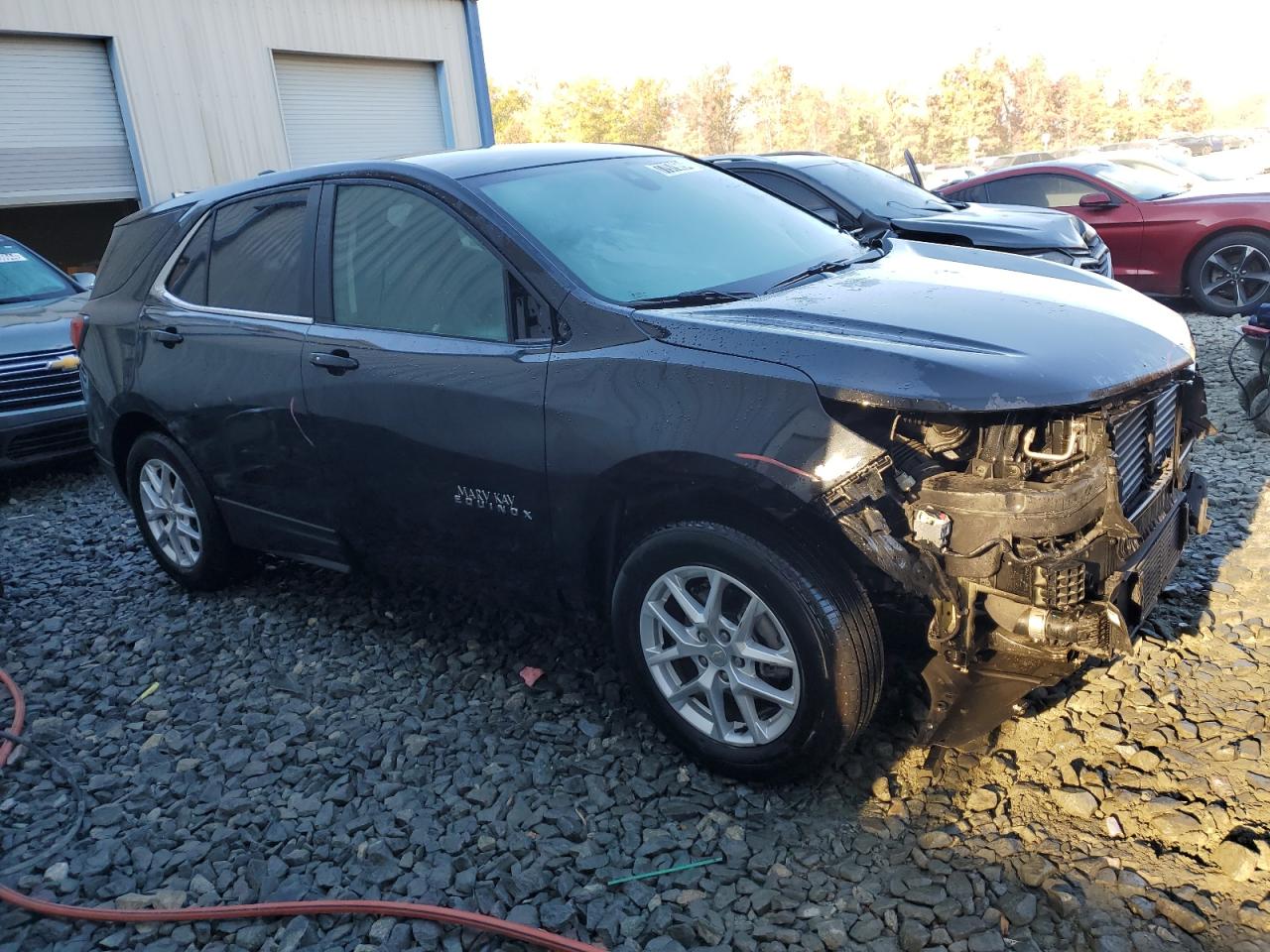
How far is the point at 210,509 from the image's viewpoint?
4.32 metres

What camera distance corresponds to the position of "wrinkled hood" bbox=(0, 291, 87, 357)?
21.6 ft

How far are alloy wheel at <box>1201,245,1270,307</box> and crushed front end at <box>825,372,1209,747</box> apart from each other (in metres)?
7.25

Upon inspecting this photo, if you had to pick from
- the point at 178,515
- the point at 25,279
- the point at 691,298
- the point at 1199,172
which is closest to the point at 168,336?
the point at 178,515

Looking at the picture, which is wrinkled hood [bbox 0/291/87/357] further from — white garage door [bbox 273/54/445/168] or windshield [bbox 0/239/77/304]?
white garage door [bbox 273/54/445/168]

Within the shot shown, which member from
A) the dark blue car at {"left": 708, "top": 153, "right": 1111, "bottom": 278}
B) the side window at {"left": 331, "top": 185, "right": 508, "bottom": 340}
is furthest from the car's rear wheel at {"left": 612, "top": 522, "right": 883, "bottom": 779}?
the dark blue car at {"left": 708, "top": 153, "right": 1111, "bottom": 278}

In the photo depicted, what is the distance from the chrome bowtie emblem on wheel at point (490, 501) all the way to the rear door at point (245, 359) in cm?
78

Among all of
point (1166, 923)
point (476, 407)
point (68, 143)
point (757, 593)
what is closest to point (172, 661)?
point (476, 407)

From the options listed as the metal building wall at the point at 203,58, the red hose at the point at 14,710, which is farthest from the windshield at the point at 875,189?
the metal building wall at the point at 203,58

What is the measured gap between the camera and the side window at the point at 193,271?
13.9 ft

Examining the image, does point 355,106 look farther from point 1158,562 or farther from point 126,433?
point 1158,562

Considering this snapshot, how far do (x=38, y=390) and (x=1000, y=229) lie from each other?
263 inches

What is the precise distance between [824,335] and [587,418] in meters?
0.71

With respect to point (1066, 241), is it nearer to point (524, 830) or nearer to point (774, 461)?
point (774, 461)

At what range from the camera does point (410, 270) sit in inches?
135
